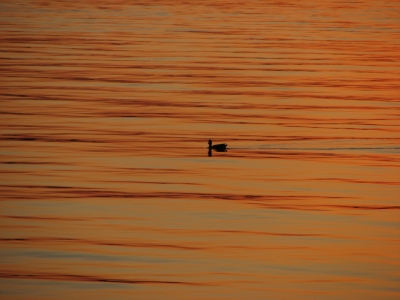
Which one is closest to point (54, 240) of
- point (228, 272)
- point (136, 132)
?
point (228, 272)

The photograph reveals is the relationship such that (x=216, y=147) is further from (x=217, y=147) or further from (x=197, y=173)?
(x=197, y=173)

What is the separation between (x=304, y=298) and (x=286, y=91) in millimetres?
18691

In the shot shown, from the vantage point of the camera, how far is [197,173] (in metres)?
20.1

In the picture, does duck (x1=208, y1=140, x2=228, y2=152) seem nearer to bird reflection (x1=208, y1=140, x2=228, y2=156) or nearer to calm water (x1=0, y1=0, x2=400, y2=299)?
bird reflection (x1=208, y1=140, x2=228, y2=156)

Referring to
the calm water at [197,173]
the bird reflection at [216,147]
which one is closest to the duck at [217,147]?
the bird reflection at [216,147]

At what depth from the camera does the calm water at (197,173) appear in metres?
14.0

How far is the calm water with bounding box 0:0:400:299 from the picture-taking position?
14.0 m

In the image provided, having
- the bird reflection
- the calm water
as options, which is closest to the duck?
the bird reflection

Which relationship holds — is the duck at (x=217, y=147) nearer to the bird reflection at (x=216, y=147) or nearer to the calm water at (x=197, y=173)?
the bird reflection at (x=216, y=147)

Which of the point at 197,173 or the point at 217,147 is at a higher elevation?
the point at 217,147

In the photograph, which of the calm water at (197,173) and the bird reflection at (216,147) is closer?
the calm water at (197,173)

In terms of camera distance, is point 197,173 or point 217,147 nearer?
point 197,173

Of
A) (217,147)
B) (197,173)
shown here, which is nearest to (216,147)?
(217,147)

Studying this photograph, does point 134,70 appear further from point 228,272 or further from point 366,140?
point 228,272
